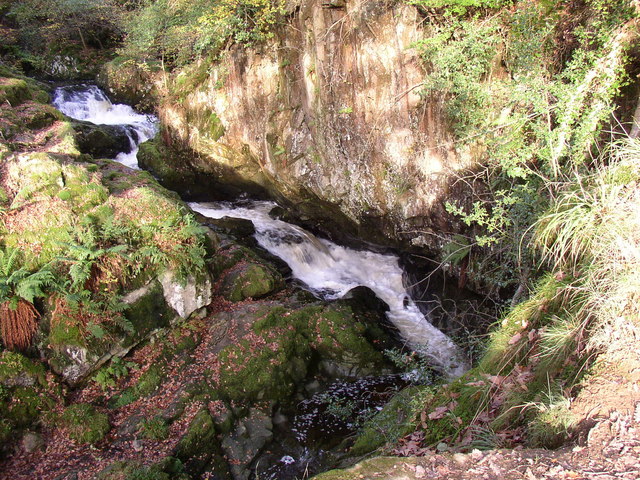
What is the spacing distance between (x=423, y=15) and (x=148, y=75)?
49.0 feet

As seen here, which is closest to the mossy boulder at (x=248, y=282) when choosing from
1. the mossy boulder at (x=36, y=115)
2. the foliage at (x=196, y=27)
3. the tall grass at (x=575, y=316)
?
the tall grass at (x=575, y=316)

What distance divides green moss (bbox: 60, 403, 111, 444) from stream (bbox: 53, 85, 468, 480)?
2.49 metres

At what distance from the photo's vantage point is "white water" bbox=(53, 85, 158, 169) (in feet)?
55.1

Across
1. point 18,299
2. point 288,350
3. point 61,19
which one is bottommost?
point 288,350

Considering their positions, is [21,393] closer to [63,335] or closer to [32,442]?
[32,442]

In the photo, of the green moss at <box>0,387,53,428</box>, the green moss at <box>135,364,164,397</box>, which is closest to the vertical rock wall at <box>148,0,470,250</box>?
the green moss at <box>135,364,164,397</box>

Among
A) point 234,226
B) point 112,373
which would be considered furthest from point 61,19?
point 112,373

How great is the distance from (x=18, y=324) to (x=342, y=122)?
7.80 m

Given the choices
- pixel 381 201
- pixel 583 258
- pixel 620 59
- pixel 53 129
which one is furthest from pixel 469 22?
pixel 53 129

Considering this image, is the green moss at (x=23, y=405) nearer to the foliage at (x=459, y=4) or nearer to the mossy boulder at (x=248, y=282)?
the mossy boulder at (x=248, y=282)

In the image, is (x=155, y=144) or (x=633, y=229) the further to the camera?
(x=155, y=144)

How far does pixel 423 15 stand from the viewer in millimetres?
7949

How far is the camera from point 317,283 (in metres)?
11.1

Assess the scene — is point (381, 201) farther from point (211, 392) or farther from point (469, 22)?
point (211, 392)
